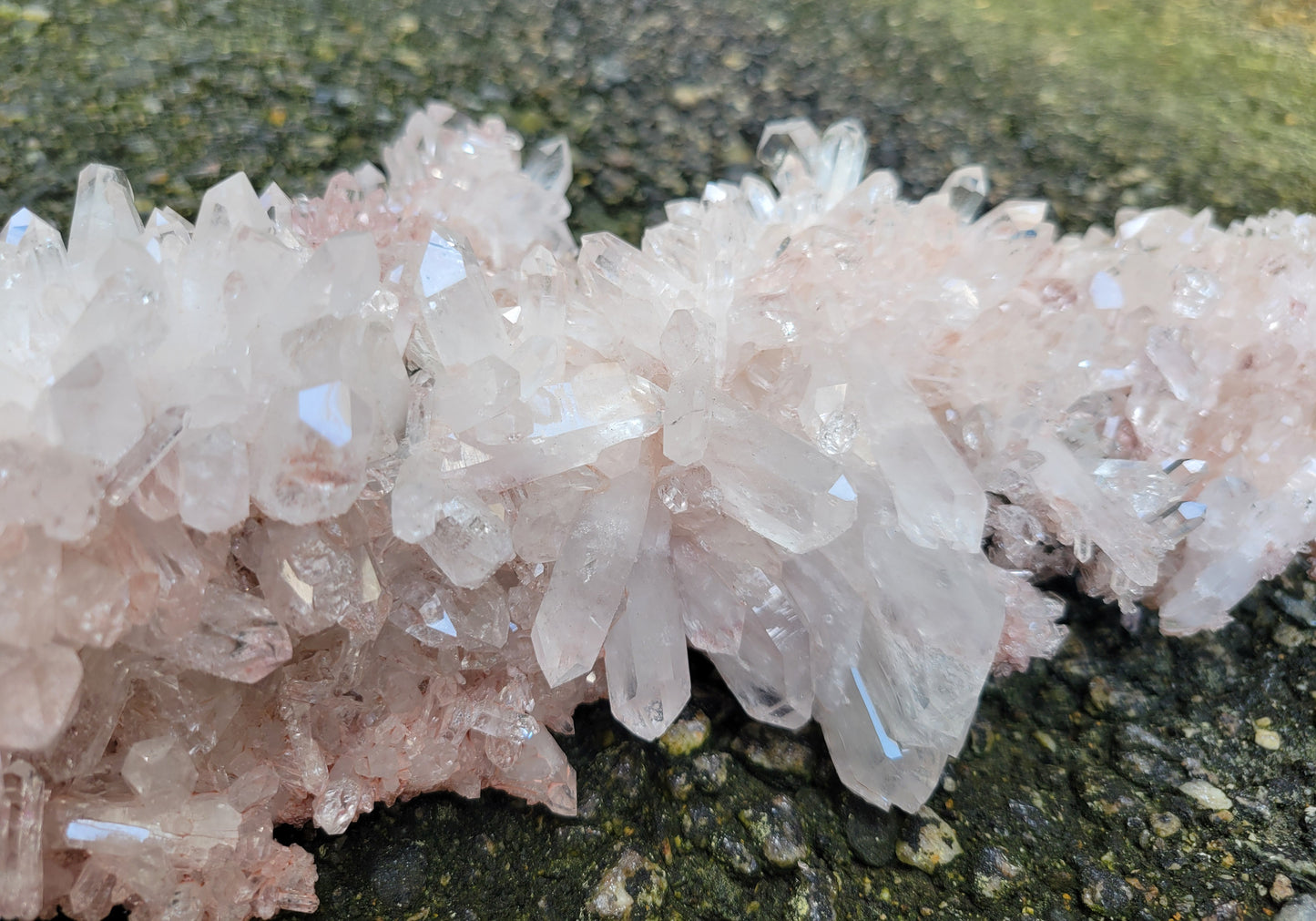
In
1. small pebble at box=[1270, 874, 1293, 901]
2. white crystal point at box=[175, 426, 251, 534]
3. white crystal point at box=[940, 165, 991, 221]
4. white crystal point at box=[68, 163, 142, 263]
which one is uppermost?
white crystal point at box=[68, 163, 142, 263]

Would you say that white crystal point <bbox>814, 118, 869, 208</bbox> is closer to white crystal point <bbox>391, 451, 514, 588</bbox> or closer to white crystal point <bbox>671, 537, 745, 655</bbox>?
white crystal point <bbox>671, 537, 745, 655</bbox>

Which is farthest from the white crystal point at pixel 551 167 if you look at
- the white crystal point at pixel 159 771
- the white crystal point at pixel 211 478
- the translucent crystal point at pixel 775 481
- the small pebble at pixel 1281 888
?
the small pebble at pixel 1281 888

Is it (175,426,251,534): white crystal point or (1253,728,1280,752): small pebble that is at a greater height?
(175,426,251,534): white crystal point


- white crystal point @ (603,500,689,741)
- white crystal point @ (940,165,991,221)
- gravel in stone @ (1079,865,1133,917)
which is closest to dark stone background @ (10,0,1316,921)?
gravel in stone @ (1079,865,1133,917)

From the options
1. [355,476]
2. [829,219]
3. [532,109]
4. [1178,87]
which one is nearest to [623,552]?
[355,476]

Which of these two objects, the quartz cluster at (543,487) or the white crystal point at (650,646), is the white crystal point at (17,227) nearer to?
the quartz cluster at (543,487)

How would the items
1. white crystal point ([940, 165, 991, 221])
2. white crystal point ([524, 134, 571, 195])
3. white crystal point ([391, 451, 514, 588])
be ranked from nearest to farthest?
1. white crystal point ([391, 451, 514, 588])
2. white crystal point ([940, 165, 991, 221])
3. white crystal point ([524, 134, 571, 195])

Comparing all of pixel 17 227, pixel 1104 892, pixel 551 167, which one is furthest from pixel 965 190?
pixel 17 227
